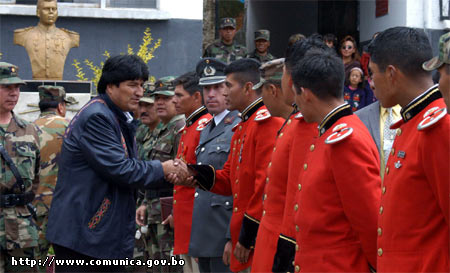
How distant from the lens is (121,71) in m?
4.35

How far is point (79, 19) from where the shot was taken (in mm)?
11266

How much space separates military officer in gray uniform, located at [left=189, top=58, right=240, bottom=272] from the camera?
16.8 ft

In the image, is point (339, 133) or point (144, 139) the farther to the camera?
point (144, 139)

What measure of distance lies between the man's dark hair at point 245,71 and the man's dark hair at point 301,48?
1164 mm

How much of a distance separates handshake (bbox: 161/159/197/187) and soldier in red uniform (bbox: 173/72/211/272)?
2.58 ft

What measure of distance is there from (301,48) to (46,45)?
6.61 m

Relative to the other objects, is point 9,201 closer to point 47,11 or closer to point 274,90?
point 274,90

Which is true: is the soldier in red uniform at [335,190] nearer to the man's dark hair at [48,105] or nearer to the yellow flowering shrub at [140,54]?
the man's dark hair at [48,105]

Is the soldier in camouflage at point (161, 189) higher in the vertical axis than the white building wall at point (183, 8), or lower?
lower

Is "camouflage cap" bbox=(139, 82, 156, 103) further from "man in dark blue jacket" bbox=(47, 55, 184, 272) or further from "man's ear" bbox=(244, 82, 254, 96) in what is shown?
"man in dark blue jacket" bbox=(47, 55, 184, 272)

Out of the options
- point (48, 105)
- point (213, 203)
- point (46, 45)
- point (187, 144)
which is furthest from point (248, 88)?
point (46, 45)

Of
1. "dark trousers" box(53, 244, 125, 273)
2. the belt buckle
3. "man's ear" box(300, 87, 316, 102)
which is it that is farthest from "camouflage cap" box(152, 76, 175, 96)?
"man's ear" box(300, 87, 316, 102)

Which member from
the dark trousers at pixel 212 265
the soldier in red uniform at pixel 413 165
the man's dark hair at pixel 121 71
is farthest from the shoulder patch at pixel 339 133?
the dark trousers at pixel 212 265

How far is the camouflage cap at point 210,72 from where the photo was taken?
19.1ft
